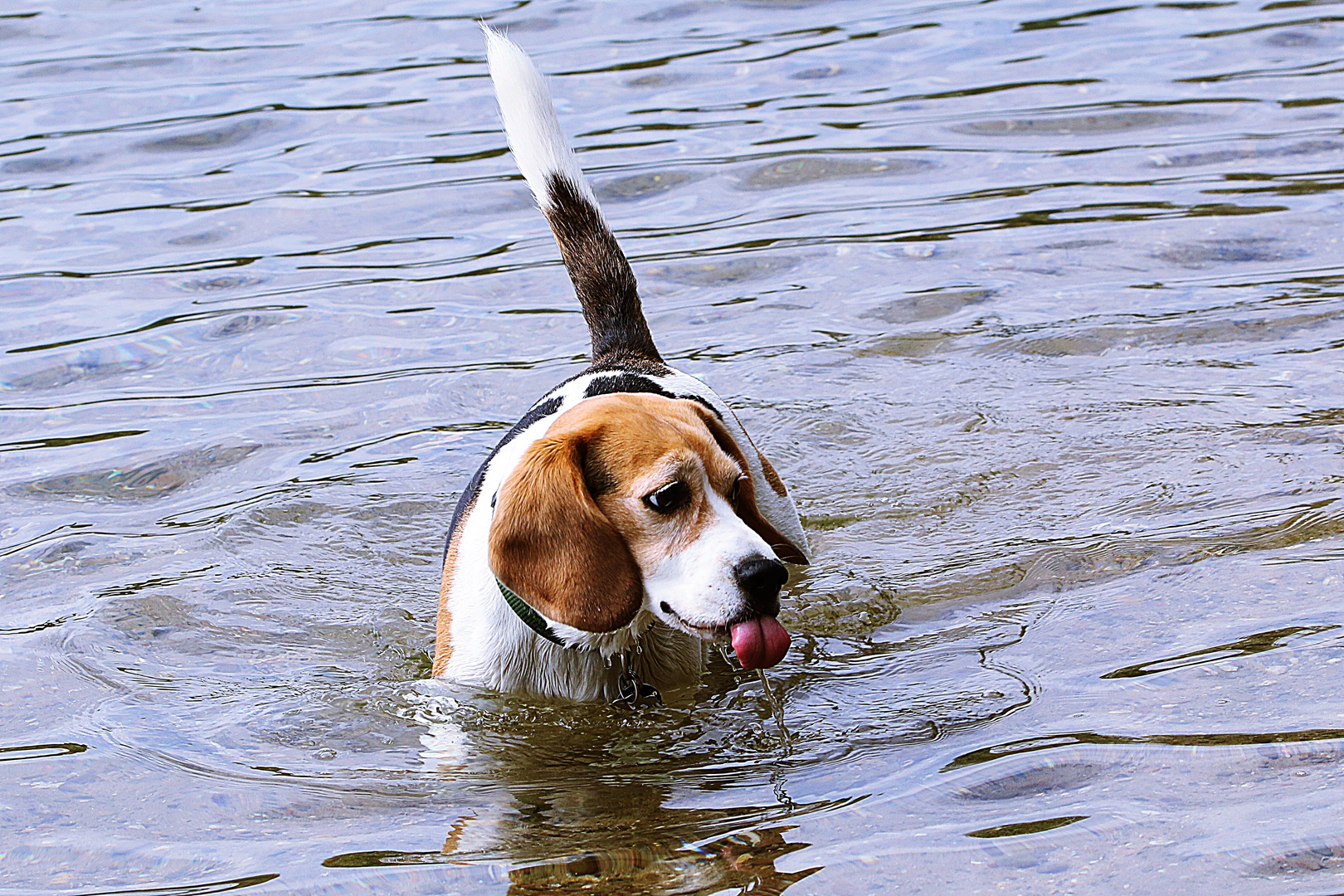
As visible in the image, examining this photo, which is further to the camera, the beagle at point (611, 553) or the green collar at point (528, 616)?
the green collar at point (528, 616)

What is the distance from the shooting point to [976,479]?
5418 millimetres

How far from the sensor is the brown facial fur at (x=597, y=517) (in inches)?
139

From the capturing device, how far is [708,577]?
11.3 ft

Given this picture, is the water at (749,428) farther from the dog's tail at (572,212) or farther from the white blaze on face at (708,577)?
the dog's tail at (572,212)

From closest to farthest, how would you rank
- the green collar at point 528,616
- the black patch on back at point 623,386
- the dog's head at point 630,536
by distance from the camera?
the dog's head at point 630,536 → the green collar at point 528,616 → the black patch on back at point 623,386

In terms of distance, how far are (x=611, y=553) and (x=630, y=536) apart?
0.07m

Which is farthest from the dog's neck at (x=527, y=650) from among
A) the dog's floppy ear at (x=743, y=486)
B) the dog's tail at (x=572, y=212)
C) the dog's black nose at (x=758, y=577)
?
the dog's tail at (x=572, y=212)

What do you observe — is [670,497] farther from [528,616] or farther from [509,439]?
[509,439]

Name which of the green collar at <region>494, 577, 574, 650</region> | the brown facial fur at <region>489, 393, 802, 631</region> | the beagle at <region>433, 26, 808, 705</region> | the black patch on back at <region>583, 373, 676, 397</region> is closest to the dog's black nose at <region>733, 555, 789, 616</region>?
the beagle at <region>433, 26, 808, 705</region>

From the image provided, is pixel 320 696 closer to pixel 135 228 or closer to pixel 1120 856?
pixel 1120 856

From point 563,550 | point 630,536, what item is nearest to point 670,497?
point 630,536

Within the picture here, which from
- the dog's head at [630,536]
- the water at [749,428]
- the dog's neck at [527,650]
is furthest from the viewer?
the dog's neck at [527,650]

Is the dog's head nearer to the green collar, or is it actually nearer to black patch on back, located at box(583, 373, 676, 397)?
the green collar

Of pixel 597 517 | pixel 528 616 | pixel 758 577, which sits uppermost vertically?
pixel 597 517
